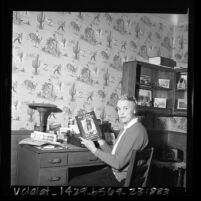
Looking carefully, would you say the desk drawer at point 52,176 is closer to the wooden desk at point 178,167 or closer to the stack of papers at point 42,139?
the stack of papers at point 42,139

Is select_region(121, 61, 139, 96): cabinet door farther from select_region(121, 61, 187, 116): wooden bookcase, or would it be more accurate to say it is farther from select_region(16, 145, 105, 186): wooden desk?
select_region(16, 145, 105, 186): wooden desk

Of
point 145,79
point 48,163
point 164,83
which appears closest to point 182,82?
point 164,83

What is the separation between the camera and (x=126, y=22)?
2.67m

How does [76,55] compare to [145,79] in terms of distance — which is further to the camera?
[145,79]

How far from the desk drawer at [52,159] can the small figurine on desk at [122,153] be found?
7.7 inches

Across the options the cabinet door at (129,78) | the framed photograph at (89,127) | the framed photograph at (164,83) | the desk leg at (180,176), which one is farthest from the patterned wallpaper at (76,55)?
the desk leg at (180,176)

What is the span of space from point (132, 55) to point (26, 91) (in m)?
1.15

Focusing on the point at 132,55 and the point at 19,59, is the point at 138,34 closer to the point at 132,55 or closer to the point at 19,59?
the point at 132,55

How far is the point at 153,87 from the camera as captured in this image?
2.90 meters

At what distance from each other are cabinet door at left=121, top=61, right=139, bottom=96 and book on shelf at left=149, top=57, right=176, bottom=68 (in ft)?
1.04

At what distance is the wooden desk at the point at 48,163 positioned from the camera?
1.86 m

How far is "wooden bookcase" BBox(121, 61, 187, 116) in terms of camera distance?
2713 mm

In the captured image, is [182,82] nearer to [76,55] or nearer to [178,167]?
[178,167]

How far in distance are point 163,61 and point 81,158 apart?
4.81 ft
